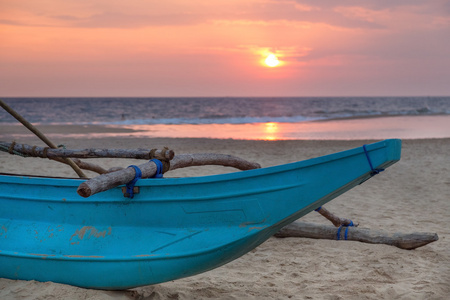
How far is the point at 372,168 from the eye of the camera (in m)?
2.99

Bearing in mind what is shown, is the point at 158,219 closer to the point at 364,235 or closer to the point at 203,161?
the point at 203,161

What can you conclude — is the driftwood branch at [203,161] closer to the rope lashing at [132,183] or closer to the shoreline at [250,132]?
the rope lashing at [132,183]

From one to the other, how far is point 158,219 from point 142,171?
38 cm

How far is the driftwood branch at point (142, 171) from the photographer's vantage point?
2.89 m

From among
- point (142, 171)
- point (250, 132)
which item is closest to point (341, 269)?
point (142, 171)

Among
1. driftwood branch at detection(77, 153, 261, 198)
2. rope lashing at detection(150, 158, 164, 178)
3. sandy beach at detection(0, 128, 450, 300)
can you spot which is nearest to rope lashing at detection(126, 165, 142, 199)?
driftwood branch at detection(77, 153, 261, 198)

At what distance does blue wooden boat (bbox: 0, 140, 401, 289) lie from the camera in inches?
123

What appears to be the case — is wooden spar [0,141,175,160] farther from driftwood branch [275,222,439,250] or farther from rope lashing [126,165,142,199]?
driftwood branch [275,222,439,250]

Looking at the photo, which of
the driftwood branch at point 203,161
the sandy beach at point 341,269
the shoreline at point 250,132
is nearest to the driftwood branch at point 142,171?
the driftwood branch at point 203,161

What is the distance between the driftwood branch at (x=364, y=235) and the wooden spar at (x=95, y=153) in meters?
2.23

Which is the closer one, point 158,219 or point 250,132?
point 158,219

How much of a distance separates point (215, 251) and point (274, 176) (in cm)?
71

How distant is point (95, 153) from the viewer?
3.96 m

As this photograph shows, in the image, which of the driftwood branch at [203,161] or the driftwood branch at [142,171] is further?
the driftwood branch at [203,161]
